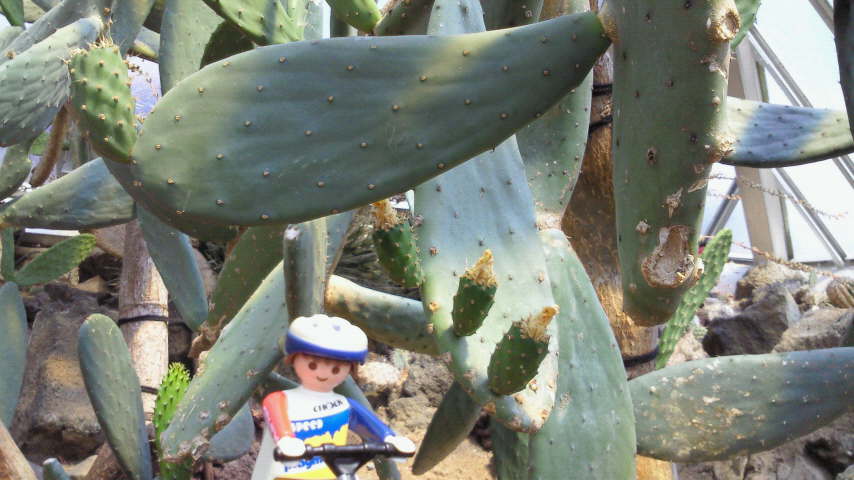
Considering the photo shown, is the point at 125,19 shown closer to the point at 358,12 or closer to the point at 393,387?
the point at 358,12

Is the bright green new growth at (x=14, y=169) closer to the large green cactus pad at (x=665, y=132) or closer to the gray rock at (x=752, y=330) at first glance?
A: the large green cactus pad at (x=665, y=132)

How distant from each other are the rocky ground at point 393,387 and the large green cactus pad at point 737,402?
1.72 meters

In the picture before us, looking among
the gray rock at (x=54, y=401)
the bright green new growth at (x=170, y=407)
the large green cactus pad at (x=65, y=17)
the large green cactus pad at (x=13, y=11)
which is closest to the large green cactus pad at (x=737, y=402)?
the bright green new growth at (x=170, y=407)

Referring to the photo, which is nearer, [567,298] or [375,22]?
[567,298]

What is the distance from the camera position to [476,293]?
0.89m

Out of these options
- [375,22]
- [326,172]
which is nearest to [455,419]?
[375,22]

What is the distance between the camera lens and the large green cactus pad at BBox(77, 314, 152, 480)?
190 cm

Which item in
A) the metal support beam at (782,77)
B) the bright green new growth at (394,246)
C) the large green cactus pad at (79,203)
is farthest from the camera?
the metal support beam at (782,77)

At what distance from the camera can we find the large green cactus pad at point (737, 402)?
4.50 ft

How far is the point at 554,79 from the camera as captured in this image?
714 millimetres

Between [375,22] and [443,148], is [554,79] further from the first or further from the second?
[375,22]

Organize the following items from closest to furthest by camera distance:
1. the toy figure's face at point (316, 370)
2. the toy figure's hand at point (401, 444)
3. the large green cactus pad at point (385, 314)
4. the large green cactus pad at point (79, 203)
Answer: the toy figure's hand at point (401, 444), the toy figure's face at point (316, 370), the large green cactus pad at point (385, 314), the large green cactus pad at point (79, 203)

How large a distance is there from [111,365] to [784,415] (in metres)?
1.48

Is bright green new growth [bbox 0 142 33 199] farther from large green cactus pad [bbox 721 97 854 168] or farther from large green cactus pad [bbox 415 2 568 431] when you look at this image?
large green cactus pad [bbox 721 97 854 168]
